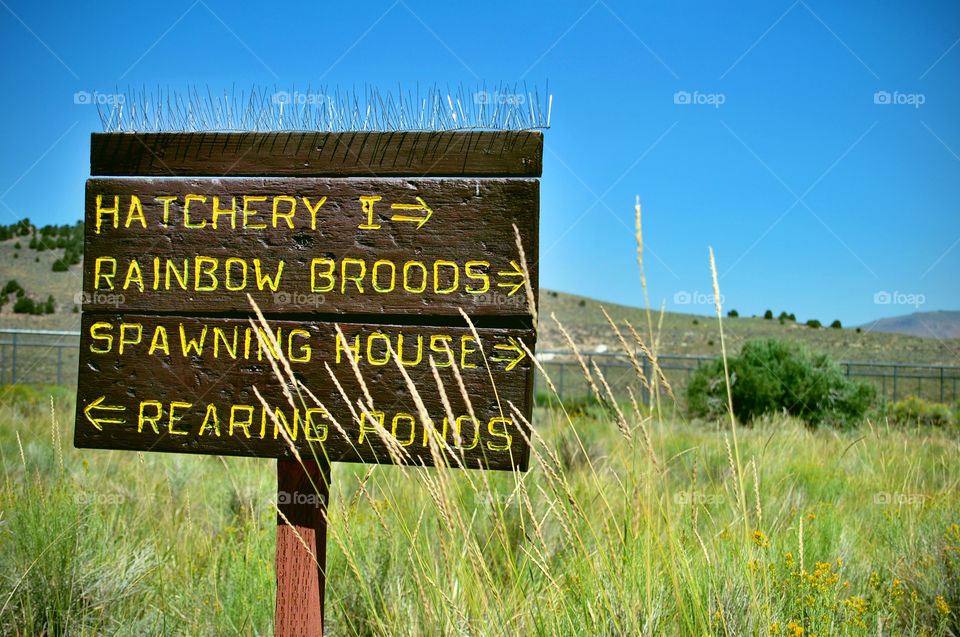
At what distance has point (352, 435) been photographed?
2.04m

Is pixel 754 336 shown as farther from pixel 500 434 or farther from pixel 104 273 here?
pixel 104 273

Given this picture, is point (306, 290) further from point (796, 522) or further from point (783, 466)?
point (783, 466)

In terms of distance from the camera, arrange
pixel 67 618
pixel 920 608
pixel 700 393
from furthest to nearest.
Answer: pixel 700 393 < pixel 920 608 < pixel 67 618

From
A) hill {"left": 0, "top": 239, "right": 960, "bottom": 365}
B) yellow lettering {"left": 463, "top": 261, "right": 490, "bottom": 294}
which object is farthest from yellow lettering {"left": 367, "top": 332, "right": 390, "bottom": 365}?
hill {"left": 0, "top": 239, "right": 960, "bottom": 365}

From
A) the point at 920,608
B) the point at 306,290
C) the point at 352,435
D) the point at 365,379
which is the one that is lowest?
the point at 920,608

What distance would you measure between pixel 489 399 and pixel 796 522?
2227 millimetres

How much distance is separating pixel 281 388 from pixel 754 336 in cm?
4126

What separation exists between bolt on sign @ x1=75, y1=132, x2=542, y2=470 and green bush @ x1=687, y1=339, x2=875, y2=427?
30.5 ft

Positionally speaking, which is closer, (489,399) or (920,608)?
(489,399)

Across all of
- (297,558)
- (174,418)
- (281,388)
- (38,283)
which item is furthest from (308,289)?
(38,283)

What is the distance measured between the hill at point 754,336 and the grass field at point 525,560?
31739mm

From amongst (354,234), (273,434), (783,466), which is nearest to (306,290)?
(354,234)

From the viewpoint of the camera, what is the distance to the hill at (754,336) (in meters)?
39.5

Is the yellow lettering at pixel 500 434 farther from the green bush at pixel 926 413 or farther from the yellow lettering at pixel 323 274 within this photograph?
the green bush at pixel 926 413
